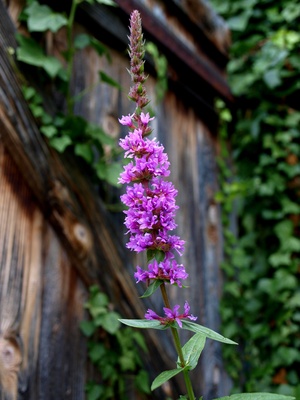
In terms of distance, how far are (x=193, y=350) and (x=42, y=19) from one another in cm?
109

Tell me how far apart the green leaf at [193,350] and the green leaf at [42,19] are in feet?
3.37

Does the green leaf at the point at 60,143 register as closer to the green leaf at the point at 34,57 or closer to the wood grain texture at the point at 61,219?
the wood grain texture at the point at 61,219

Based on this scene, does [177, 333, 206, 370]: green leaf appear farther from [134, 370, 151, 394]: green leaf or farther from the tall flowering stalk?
[134, 370, 151, 394]: green leaf

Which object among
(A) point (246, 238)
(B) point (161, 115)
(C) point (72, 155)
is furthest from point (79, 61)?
(A) point (246, 238)

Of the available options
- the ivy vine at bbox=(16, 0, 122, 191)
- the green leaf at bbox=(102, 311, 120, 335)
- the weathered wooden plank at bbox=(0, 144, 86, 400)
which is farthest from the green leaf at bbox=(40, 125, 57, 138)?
the green leaf at bbox=(102, 311, 120, 335)

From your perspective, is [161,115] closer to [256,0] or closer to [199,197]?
[199,197]

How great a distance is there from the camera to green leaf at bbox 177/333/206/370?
88cm

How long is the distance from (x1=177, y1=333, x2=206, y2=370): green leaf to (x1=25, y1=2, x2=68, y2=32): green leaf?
1027 mm

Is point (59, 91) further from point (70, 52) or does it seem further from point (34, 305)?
point (34, 305)

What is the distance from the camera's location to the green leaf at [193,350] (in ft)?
2.90

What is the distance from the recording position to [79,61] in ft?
5.99

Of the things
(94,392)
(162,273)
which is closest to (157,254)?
(162,273)

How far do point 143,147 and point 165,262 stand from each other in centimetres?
19

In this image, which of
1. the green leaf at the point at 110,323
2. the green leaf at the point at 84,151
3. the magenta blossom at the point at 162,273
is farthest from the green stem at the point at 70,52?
the magenta blossom at the point at 162,273
